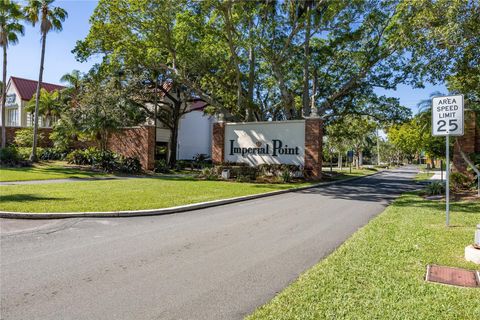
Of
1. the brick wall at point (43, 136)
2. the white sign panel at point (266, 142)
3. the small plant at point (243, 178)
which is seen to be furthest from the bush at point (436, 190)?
the brick wall at point (43, 136)

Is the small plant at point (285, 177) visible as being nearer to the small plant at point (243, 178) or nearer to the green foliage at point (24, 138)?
the small plant at point (243, 178)

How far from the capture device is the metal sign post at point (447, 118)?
25.4ft

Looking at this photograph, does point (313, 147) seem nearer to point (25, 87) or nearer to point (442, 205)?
point (442, 205)

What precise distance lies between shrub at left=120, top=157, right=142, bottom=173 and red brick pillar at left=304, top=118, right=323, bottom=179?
38.5 ft

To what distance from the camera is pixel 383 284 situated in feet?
14.5

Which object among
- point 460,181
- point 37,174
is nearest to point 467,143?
point 460,181

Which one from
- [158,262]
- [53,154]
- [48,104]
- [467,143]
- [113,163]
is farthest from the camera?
[48,104]

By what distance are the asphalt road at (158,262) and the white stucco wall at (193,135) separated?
30.0 meters

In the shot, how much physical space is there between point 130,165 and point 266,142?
9620 millimetres

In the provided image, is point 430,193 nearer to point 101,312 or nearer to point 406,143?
point 101,312

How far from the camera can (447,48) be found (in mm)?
11453

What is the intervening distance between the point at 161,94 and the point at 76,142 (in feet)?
30.5

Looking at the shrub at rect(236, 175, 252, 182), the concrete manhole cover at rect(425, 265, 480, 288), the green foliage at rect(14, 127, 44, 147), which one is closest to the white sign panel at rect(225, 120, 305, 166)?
the shrub at rect(236, 175, 252, 182)

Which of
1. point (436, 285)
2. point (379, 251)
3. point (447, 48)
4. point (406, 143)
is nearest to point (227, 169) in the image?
point (447, 48)
